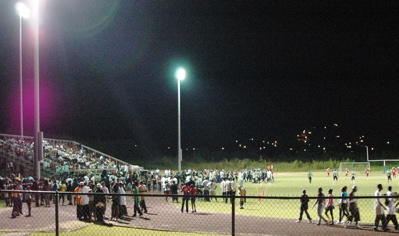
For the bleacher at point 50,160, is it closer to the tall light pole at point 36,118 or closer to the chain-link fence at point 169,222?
the chain-link fence at point 169,222

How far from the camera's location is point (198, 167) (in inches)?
2835

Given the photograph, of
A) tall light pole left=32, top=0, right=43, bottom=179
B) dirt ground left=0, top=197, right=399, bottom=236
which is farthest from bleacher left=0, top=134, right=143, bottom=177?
tall light pole left=32, top=0, right=43, bottom=179

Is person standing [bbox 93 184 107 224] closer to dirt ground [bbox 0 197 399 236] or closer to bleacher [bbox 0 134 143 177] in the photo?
dirt ground [bbox 0 197 399 236]

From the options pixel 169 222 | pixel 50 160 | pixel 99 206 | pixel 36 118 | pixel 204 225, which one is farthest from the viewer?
pixel 50 160

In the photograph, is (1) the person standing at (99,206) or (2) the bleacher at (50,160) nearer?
(1) the person standing at (99,206)

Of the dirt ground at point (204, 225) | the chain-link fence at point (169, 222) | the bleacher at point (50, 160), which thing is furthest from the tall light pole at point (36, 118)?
the bleacher at point (50, 160)

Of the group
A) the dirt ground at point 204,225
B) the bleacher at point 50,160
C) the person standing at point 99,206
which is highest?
the bleacher at point 50,160

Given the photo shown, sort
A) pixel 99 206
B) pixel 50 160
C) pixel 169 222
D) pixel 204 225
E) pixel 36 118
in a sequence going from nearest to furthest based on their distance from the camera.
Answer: pixel 36 118
pixel 99 206
pixel 204 225
pixel 169 222
pixel 50 160

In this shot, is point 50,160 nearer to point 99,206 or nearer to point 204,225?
point 99,206

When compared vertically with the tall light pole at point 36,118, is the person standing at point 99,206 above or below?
below

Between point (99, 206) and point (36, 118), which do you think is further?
point (99, 206)

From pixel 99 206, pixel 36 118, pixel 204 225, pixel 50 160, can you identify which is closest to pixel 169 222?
pixel 204 225

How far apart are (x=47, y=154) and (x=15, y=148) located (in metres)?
3.35

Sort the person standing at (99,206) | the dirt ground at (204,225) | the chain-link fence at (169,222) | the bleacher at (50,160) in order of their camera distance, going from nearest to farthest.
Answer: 1. the chain-link fence at (169,222)
2. the dirt ground at (204,225)
3. the person standing at (99,206)
4. the bleacher at (50,160)
